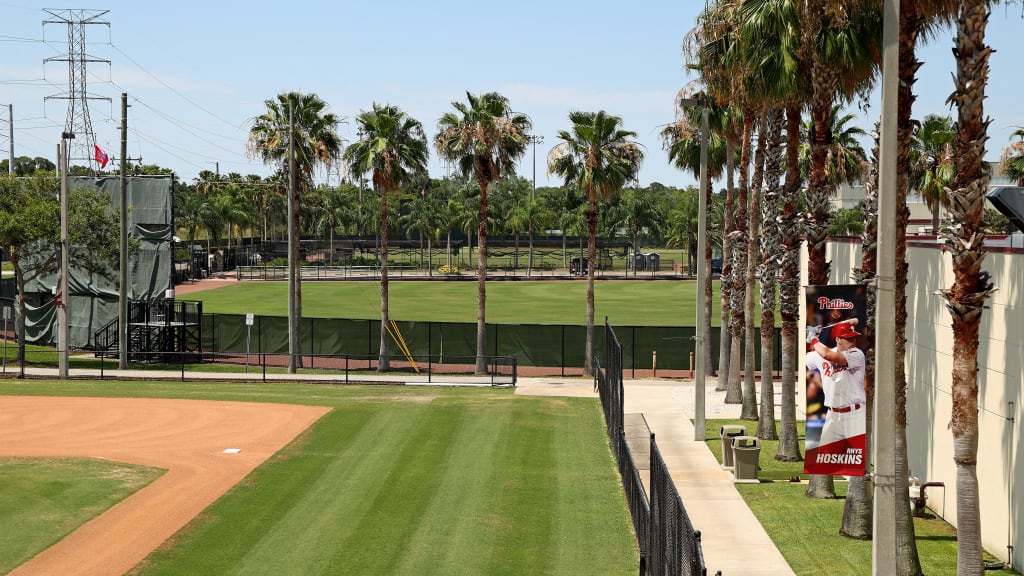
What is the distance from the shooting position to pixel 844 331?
1590 centimetres

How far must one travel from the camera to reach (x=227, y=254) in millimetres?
118688

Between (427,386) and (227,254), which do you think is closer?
(427,386)

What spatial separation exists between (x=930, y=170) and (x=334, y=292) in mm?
56694

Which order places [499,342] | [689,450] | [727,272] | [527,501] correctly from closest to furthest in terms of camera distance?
[527,501] < [689,450] < [727,272] < [499,342]

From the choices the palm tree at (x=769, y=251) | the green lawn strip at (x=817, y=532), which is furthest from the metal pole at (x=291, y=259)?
Answer: the green lawn strip at (x=817, y=532)

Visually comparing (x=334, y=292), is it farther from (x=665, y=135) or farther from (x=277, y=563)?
(x=277, y=563)

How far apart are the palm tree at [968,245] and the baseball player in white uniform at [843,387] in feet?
4.39

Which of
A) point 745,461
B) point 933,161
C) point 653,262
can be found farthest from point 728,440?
point 653,262

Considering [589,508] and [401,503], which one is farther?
[401,503]

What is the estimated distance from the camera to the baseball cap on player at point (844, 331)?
52.0ft

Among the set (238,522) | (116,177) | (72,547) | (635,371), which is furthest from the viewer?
(116,177)

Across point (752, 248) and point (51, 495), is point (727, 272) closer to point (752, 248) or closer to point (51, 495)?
point (752, 248)

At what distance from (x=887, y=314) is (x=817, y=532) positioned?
29.0 feet

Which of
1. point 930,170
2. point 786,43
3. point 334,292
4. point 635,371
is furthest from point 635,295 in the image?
point 786,43
